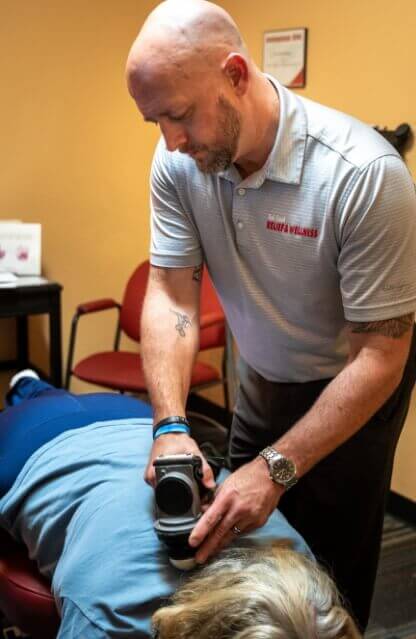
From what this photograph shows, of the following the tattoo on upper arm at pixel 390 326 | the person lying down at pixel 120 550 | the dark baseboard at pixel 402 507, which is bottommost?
the dark baseboard at pixel 402 507

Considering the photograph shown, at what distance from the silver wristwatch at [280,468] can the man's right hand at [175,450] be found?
101 mm

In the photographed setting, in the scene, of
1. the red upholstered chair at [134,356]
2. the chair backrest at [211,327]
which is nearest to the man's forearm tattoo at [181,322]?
the red upholstered chair at [134,356]

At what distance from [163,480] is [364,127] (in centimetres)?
74

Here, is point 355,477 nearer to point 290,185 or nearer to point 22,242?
point 290,185

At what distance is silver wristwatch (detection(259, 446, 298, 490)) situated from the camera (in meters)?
1.23

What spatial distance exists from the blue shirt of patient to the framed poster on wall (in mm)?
1768

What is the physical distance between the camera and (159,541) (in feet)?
3.78

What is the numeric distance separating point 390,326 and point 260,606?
0.57 m

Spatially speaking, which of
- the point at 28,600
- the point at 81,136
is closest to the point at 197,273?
the point at 28,600

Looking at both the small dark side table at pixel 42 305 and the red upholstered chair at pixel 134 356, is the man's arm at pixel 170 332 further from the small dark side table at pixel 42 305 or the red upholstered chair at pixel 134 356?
the small dark side table at pixel 42 305

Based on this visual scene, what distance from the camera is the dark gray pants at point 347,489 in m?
1.54

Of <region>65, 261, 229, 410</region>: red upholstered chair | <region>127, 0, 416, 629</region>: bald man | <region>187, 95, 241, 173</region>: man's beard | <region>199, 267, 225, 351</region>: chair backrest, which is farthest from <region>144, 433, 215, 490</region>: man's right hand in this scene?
<region>199, 267, 225, 351</region>: chair backrest

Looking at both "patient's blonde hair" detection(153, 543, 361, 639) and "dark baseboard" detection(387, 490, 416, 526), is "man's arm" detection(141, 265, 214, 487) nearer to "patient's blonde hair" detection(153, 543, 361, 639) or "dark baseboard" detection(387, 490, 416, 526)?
"patient's blonde hair" detection(153, 543, 361, 639)

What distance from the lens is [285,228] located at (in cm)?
135
